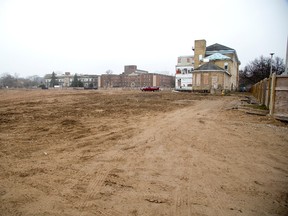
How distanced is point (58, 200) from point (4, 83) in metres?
116

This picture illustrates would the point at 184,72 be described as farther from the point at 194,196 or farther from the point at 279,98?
the point at 194,196

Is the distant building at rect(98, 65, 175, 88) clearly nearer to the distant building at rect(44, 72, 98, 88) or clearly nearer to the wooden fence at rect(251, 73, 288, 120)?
the distant building at rect(44, 72, 98, 88)

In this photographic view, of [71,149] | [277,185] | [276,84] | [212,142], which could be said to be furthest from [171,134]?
[276,84]

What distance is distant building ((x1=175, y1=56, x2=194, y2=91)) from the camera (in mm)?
64150

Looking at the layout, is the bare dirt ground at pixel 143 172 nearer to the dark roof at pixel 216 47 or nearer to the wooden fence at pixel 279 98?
the wooden fence at pixel 279 98

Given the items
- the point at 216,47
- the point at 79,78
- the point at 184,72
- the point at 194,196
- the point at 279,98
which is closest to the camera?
the point at 194,196

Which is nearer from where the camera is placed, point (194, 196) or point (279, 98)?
point (194, 196)

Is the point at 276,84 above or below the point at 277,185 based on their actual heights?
above

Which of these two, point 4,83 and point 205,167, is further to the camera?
point 4,83

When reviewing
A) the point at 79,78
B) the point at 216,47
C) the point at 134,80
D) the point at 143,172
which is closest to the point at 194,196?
the point at 143,172

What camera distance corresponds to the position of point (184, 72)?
68.1m

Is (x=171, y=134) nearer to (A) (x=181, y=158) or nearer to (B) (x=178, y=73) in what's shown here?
(A) (x=181, y=158)

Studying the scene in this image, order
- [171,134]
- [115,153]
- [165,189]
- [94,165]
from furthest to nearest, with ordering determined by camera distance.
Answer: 1. [171,134]
2. [115,153]
3. [94,165]
4. [165,189]

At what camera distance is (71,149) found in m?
5.61
